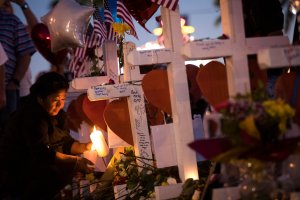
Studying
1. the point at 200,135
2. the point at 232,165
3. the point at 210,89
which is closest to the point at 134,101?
the point at 200,135

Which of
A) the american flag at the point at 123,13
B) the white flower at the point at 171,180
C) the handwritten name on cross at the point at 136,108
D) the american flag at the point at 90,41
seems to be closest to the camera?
the white flower at the point at 171,180

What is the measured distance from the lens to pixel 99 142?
172 inches

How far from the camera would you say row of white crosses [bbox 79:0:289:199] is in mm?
2760

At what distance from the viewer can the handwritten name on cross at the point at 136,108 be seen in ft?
12.7

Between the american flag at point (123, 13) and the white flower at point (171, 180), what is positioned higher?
the american flag at point (123, 13)

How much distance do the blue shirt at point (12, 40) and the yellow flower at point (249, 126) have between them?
3538mm

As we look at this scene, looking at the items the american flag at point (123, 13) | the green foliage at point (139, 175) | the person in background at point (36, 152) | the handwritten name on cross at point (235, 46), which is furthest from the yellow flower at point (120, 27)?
the handwritten name on cross at point (235, 46)

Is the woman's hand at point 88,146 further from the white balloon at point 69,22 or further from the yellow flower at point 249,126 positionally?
the yellow flower at point 249,126

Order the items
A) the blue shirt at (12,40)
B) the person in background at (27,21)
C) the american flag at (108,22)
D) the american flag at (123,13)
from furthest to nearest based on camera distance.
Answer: the person in background at (27,21) → the blue shirt at (12,40) → the american flag at (108,22) → the american flag at (123,13)

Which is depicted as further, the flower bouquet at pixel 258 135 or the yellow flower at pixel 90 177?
the yellow flower at pixel 90 177

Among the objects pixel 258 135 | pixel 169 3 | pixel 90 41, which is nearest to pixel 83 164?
pixel 90 41

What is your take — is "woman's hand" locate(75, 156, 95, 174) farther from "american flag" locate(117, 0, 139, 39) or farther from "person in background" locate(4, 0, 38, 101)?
"person in background" locate(4, 0, 38, 101)

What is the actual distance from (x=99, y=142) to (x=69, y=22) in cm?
107

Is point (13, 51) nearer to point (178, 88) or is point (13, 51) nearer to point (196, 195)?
point (178, 88)
